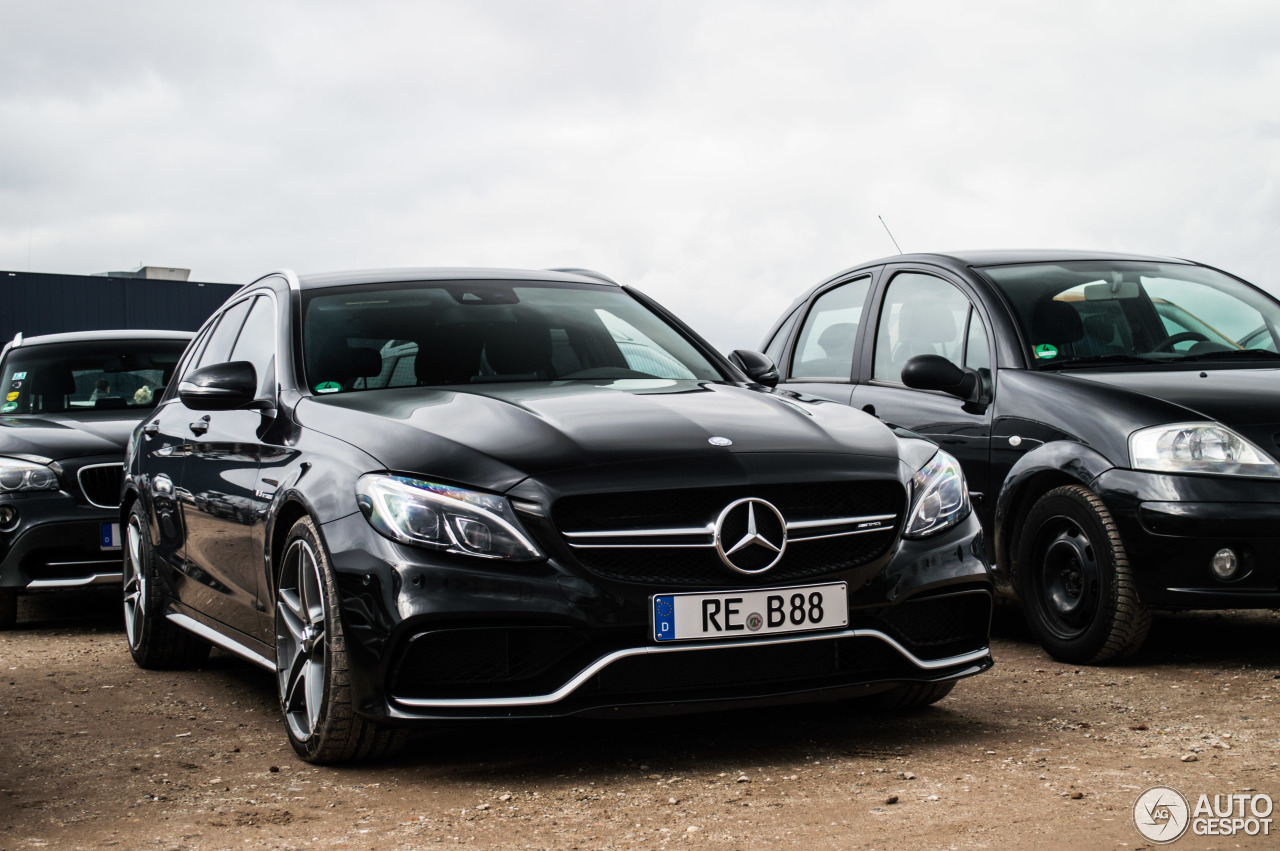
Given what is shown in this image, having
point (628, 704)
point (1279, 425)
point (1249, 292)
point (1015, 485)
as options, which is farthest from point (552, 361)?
point (1249, 292)

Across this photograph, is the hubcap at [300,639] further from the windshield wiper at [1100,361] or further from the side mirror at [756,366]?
→ the windshield wiper at [1100,361]

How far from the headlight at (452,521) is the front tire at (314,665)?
0.30m

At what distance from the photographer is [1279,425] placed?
5789 mm

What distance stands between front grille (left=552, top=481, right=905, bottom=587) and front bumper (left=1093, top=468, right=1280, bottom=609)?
6.03 ft

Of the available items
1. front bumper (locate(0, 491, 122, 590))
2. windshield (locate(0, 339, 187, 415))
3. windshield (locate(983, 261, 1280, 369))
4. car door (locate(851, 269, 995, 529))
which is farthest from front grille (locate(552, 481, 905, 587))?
windshield (locate(0, 339, 187, 415))

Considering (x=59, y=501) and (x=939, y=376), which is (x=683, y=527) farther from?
(x=59, y=501)

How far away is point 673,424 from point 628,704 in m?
0.83

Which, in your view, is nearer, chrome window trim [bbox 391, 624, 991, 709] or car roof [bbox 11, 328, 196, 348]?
chrome window trim [bbox 391, 624, 991, 709]

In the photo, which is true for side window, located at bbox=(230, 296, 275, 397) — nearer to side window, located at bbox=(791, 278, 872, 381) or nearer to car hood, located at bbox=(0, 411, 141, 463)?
car hood, located at bbox=(0, 411, 141, 463)

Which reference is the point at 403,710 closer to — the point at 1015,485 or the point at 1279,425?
the point at 1015,485

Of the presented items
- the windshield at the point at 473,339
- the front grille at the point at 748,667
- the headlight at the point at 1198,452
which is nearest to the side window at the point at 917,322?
the headlight at the point at 1198,452

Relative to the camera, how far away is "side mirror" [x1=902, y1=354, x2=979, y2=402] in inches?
262

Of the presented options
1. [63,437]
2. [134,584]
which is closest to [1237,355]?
[134,584]

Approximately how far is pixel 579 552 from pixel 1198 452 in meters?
2.78
